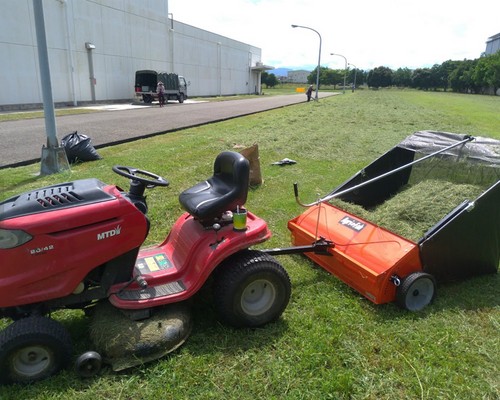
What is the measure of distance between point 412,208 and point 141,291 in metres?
2.83

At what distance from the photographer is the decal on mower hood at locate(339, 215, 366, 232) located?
157 inches

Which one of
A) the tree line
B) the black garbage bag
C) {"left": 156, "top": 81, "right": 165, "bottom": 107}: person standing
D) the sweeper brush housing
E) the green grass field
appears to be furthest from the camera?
the tree line

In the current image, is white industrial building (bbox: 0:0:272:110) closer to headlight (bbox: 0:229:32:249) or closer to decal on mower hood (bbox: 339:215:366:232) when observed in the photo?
decal on mower hood (bbox: 339:215:366:232)

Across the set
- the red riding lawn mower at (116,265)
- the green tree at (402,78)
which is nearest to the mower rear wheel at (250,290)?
the red riding lawn mower at (116,265)

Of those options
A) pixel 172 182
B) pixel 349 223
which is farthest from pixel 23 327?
pixel 172 182

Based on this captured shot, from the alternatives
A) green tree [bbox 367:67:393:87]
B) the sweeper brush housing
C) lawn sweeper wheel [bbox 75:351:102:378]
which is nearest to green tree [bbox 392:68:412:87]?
green tree [bbox 367:67:393:87]

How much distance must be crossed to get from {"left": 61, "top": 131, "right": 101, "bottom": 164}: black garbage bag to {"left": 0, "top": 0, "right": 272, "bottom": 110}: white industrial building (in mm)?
17858

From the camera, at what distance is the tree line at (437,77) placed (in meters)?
85.5

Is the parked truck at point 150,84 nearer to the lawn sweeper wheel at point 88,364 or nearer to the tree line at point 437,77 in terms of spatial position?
the lawn sweeper wheel at point 88,364

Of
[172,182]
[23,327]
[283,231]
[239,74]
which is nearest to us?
[23,327]

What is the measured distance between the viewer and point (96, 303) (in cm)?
291

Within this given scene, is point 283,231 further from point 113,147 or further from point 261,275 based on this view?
point 113,147

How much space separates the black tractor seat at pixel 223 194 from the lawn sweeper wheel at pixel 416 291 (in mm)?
1482

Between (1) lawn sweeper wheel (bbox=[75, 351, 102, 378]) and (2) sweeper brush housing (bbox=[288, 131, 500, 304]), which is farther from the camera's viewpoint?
(2) sweeper brush housing (bbox=[288, 131, 500, 304])
